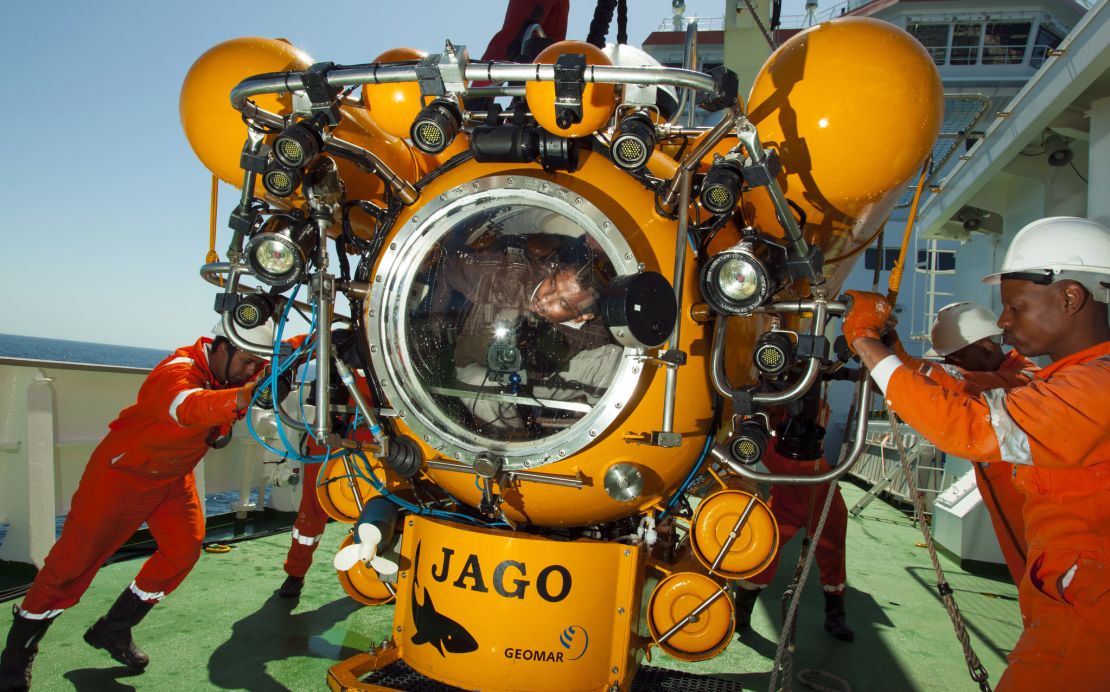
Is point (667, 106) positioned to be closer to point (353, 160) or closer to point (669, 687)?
point (353, 160)

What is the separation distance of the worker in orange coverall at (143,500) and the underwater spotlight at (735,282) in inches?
64.6

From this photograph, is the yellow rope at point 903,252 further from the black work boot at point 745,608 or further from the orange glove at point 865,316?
the black work boot at point 745,608

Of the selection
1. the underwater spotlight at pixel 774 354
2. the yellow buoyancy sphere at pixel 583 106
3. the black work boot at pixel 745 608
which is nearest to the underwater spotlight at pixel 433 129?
the yellow buoyancy sphere at pixel 583 106

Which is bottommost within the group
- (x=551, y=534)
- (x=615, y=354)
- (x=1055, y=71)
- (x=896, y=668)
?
(x=896, y=668)

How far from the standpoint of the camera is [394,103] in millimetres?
2156

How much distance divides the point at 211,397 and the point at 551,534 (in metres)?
1.43

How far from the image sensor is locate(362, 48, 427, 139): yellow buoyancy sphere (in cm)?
214

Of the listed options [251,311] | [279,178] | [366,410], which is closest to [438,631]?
[366,410]

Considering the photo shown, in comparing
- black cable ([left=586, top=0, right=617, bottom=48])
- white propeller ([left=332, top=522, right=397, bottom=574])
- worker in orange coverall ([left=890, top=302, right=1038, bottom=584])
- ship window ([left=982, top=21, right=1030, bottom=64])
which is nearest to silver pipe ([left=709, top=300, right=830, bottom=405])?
worker in orange coverall ([left=890, top=302, right=1038, bottom=584])

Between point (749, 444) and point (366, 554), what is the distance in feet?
3.50

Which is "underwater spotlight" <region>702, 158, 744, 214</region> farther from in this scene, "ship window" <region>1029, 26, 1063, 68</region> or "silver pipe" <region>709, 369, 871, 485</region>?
"ship window" <region>1029, 26, 1063, 68</region>

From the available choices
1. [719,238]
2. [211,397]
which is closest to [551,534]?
[719,238]

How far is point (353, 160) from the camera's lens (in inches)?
81.7

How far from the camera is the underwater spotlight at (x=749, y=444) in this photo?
1.90m
